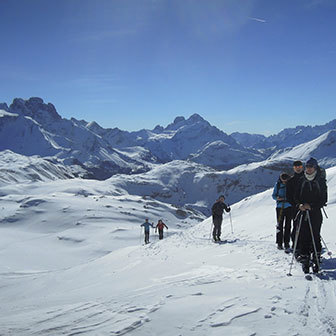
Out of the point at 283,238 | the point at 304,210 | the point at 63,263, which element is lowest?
the point at 63,263

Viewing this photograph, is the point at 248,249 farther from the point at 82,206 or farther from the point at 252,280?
the point at 82,206

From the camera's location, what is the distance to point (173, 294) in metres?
7.50

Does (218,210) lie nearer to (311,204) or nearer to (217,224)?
(217,224)

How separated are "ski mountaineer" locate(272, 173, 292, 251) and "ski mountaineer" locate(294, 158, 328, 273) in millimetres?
2570

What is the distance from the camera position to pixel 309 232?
876 cm

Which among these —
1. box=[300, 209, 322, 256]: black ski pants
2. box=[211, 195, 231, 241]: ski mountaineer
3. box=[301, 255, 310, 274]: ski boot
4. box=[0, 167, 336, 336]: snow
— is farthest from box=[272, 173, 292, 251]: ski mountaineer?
box=[211, 195, 231, 241]: ski mountaineer

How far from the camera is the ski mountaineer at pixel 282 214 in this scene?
449 inches

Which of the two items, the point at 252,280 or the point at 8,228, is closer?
the point at 252,280

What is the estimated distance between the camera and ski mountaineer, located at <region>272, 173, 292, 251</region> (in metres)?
11.4

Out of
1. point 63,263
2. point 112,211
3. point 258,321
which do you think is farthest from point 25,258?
point 112,211

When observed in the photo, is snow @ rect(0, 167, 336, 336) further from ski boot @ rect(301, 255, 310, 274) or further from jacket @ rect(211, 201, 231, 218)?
jacket @ rect(211, 201, 231, 218)

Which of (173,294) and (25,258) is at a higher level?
(173,294)

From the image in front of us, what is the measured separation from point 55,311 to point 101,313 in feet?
5.20

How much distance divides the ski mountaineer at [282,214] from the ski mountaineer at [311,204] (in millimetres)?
2570
